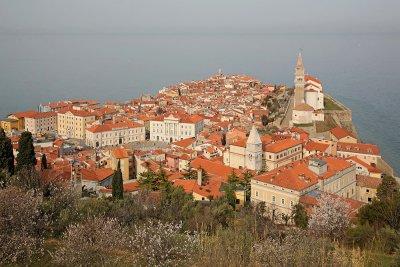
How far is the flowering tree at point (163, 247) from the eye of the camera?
20.3 ft

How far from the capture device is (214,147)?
25.5 m

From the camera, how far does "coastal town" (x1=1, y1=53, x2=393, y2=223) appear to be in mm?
16844

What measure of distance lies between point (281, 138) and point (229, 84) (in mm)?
32720

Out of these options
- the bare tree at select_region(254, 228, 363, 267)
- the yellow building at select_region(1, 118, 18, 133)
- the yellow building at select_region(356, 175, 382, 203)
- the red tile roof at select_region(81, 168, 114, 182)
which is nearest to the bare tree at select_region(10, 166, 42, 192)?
the red tile roof at select_region(81, 168, 114, 182)

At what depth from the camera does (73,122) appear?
37906mm

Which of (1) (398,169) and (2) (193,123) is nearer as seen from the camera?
(1) (398,169)

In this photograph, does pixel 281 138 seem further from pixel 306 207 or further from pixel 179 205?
pixel 179 205

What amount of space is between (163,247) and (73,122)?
109ft

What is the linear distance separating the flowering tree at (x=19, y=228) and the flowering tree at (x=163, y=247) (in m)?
1.83

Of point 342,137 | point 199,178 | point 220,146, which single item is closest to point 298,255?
point 199,178

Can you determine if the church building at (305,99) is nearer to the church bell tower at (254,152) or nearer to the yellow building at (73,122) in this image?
the church bell tower at (254,152)

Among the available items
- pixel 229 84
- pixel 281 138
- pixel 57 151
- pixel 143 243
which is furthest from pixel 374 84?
pixel 143 243

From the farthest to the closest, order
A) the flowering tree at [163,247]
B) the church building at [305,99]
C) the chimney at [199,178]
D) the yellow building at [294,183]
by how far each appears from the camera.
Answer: the church building at [305,99] < the chimney at [199,178] < the yellow building at [294,183] < the flowering tree at [163,247]

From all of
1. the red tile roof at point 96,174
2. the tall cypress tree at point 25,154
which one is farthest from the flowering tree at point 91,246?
the red tile roof at point 96,174
